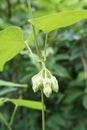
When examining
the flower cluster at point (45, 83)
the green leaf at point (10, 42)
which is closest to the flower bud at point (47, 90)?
the flower cluster at point (45, 83)

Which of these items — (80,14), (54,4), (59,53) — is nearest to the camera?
(80,14)

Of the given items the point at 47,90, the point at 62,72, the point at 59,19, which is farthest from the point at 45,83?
the point at 62,72

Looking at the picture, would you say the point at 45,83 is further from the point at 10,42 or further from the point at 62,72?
the point at 62,72

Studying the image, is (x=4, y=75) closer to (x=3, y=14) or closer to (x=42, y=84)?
(x=3, y=14)

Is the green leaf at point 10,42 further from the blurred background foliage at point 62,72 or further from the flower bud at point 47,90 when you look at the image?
the blurred background foliage at point 62,72

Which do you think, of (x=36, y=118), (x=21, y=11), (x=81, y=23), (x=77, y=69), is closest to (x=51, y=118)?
(x=36, y=118)

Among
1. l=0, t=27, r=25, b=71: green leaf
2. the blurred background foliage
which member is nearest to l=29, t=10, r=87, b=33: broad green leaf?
l=0, t=27, r=25, b=71: green leaf

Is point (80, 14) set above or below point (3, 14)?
above

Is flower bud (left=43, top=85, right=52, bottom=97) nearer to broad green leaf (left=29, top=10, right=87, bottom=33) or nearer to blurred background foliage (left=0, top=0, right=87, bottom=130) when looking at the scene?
broad green leaf (left=29, top=10, right=87, bottom=33)
